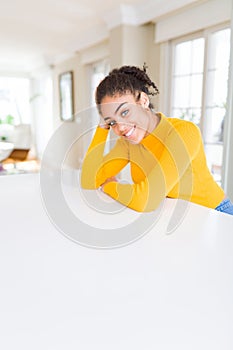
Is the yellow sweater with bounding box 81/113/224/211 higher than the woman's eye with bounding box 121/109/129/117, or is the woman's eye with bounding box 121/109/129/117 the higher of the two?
the woman's eye with bounding box 121/109/129/117

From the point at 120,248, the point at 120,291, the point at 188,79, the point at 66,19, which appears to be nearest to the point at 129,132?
the point at 120,248

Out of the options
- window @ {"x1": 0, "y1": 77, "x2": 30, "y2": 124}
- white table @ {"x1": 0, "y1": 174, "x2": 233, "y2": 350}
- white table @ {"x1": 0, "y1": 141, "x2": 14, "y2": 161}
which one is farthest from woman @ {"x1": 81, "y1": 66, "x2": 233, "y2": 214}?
window @ {"x1": 0, "y1": 77, "x2": 30, "y2": 124}

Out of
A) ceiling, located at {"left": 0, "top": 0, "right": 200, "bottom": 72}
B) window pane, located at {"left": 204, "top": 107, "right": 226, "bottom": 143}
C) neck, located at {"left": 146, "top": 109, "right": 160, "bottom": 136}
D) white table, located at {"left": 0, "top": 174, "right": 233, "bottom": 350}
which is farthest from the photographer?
ceiling, located at {"left": 0, "top": 0, "right": 200, "bottom": 72}

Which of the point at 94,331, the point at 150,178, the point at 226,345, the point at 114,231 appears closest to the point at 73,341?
the point at 94,331

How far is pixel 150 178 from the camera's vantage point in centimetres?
92

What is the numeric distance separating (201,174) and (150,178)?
0.24 metres

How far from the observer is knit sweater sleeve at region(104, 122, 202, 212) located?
87 cm

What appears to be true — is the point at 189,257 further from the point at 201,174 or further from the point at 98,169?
the point at 98,169

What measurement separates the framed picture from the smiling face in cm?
445

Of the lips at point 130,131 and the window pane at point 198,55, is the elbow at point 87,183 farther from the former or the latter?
the window pane at point 198,55

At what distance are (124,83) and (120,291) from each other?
75cm

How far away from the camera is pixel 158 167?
94 cm

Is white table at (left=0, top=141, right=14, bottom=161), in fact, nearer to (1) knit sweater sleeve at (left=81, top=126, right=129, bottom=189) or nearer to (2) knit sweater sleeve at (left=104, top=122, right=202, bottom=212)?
(1) knit sweater sleeve at (left=81, top=126, right=129, bottom=189)

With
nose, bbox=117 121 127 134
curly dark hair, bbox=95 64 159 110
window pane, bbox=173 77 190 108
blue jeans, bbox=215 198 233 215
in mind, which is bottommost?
blue jeans, bbox=215 198 233 215
